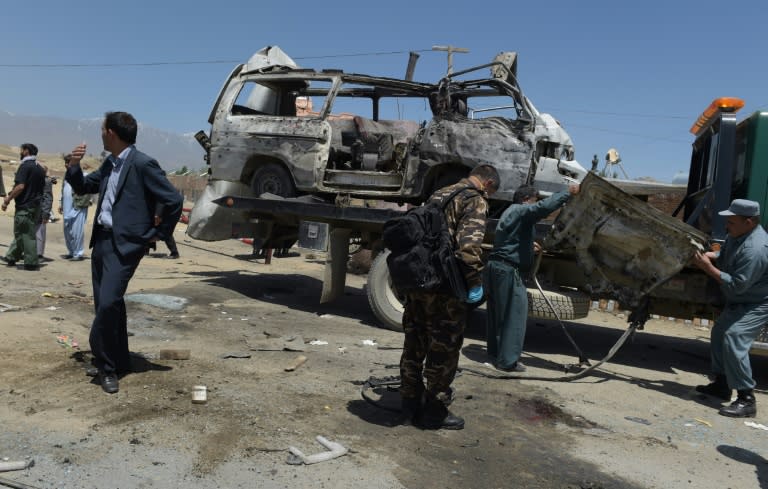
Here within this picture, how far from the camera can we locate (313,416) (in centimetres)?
367

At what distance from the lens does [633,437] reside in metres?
3.89

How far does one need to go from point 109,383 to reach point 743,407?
4439 millimetres

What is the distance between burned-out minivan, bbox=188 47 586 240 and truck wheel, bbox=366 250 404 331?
94 centimetres

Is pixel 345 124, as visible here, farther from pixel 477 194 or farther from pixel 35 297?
pixel 477 194

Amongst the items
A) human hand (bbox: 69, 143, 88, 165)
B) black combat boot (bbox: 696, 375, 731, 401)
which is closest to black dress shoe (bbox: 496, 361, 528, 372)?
black combat boot (bbox: 696, 375, 731, 401)

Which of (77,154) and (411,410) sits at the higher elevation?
(77,154)

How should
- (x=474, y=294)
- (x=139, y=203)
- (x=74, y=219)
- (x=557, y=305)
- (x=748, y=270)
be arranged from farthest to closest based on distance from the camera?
(x=74, y=219) → (x=557, y=305) → (x=748, y=270) → (x=139, y=203) → (x=474, y=294)

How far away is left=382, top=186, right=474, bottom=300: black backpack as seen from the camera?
11.0ft

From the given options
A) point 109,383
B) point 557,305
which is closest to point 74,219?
point 109,383

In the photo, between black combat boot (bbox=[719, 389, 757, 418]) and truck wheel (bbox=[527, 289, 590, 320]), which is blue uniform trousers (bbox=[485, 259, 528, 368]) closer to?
truck wheel (bbox=[527, 289, 590, 320])

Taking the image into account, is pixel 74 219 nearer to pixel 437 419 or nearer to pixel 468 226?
pixel 437 419

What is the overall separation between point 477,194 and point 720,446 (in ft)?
7.44

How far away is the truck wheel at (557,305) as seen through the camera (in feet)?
18.9

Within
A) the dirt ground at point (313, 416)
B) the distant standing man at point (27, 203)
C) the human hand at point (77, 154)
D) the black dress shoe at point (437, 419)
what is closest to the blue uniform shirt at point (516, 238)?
the dirt ground at point (313, 416)
